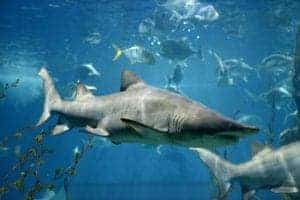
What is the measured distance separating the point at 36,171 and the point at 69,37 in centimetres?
2608

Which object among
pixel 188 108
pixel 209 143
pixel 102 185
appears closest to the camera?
pixel 209 143

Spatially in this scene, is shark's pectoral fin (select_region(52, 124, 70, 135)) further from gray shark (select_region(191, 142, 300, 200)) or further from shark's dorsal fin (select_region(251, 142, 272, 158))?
shark's dorsal fin (select_region(251, 142, 272, 158))

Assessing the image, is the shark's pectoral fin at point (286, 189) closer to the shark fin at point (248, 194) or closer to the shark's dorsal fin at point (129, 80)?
the shark fin at point (248, 194)

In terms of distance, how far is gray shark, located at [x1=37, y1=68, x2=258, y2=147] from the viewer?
4.74m

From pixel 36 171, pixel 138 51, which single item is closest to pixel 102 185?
pixel 138 51

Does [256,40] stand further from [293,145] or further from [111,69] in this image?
[293,145]

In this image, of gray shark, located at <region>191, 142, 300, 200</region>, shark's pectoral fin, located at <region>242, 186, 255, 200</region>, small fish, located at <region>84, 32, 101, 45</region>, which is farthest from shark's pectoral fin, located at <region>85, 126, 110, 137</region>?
small fish, located at <region>84, 32, 101, 45</region>

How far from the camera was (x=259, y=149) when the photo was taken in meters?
8.82

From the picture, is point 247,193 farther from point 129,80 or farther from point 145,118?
point 145,118

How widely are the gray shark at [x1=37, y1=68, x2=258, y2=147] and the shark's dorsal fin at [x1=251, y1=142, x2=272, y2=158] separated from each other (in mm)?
3603

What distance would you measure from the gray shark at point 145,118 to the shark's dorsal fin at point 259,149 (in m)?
3.60

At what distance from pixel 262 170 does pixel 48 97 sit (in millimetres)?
4553

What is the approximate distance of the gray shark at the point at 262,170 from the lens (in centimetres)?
823

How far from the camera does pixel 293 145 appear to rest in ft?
27.7
